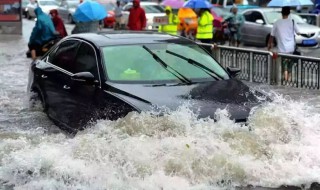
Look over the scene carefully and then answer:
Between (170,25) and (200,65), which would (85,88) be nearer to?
(200,65)

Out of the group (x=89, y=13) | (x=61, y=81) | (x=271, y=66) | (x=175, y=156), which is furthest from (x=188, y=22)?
(x=175, y=156)

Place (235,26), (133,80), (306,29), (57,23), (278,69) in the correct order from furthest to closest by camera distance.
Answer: (235,26)
(306,29)
(57,23)
(278,69)
(133,80)

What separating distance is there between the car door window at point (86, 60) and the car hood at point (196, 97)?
591 mm

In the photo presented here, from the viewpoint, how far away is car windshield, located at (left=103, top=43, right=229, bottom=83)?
746 centimetres

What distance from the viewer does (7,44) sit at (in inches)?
910

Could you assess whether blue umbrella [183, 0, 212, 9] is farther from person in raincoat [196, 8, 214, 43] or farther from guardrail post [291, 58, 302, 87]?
guardrail post [291, 58, 302, 87]

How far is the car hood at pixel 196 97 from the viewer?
6602 millimetres

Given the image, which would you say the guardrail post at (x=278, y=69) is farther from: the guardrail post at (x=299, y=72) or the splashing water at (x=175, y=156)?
the splashing water at (x=175, y=156)

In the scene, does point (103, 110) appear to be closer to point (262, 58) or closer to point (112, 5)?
point (262, 58)

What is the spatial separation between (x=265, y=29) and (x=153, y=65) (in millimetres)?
15609

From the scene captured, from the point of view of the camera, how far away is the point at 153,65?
7645 millimetres

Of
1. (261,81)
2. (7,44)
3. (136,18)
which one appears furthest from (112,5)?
(261,81)

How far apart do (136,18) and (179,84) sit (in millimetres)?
9970

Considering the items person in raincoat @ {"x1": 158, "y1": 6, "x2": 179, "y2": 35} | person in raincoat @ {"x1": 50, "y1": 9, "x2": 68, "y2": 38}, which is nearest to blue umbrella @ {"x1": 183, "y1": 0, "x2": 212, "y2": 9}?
person in raincoat @ {"x1": 158, "y1": 6, "x2": 179, "y2": 35}
